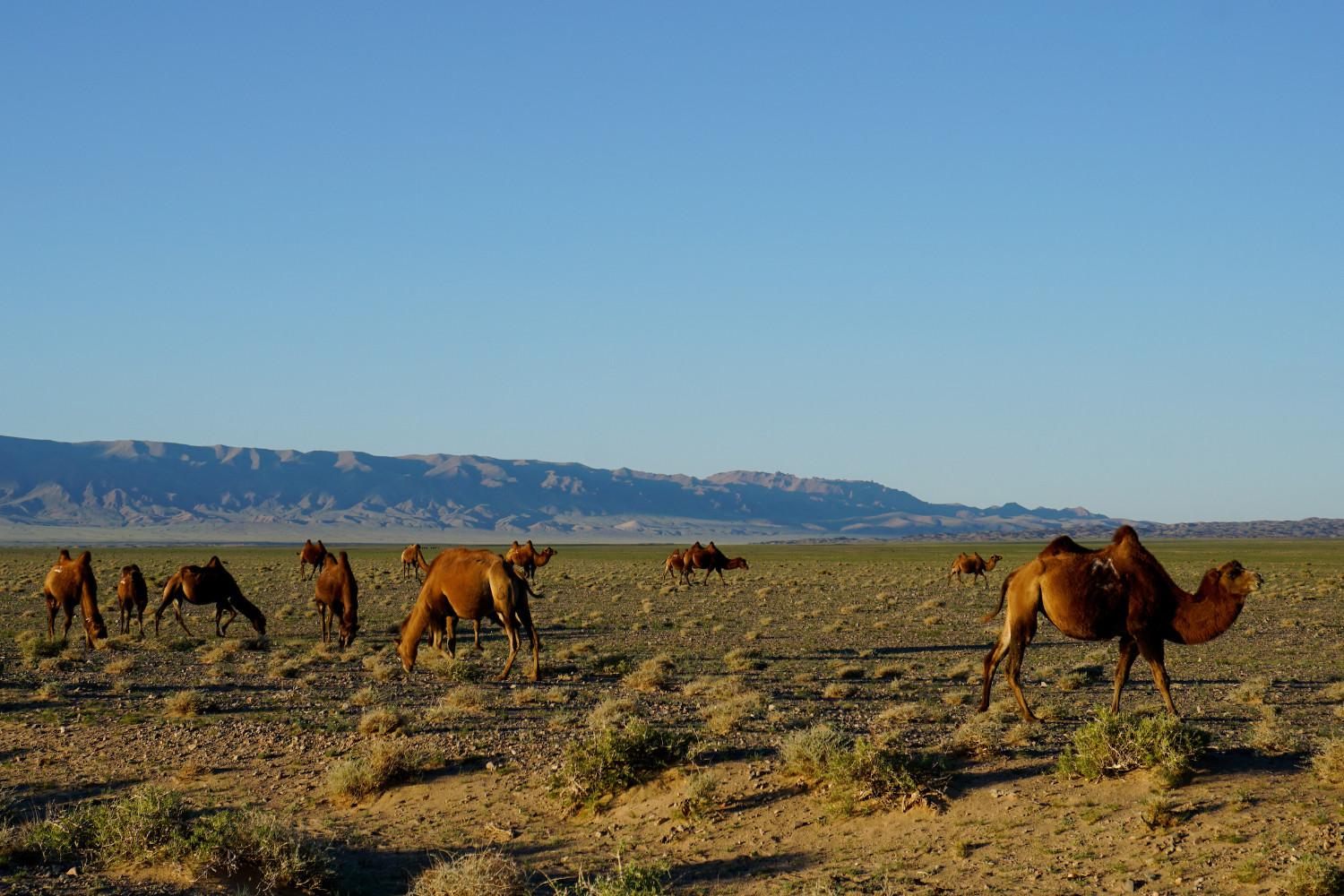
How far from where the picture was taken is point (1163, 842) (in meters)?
7.91

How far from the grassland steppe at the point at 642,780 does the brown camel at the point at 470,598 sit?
78 centimetres

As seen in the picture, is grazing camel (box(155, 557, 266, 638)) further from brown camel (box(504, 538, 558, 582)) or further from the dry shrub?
brown camel (box(504, 538, 558, 582))

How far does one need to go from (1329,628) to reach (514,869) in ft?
83.4

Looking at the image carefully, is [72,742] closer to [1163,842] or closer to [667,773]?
[667,773]

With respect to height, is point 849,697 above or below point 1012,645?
below

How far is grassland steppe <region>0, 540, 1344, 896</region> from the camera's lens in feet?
26.4

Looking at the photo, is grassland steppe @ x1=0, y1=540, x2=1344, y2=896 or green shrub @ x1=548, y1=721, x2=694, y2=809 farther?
green shrub @ x1=548, y1=721, x2=694, y2=809

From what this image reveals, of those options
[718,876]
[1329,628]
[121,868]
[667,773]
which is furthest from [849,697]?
[1329,628]

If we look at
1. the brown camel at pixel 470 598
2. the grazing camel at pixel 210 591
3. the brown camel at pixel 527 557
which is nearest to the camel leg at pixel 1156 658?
the brown camel at pixel 470 598

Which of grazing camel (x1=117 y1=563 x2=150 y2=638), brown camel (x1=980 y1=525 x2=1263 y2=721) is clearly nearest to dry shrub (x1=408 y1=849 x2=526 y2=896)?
brown camel (x1=980 y1=525 x2=1263 y2=721)

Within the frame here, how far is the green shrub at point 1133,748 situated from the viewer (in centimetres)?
875

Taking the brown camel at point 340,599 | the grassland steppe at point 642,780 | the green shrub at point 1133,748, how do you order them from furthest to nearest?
the brown camel at point 340,599 → the green shrub at point 1133,748 → the grassland steppe at point 642,780

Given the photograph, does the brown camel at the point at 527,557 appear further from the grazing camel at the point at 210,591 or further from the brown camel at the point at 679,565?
the grazing camel at the point at 210,591

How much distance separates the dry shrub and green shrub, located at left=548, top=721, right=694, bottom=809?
75.4 inches
